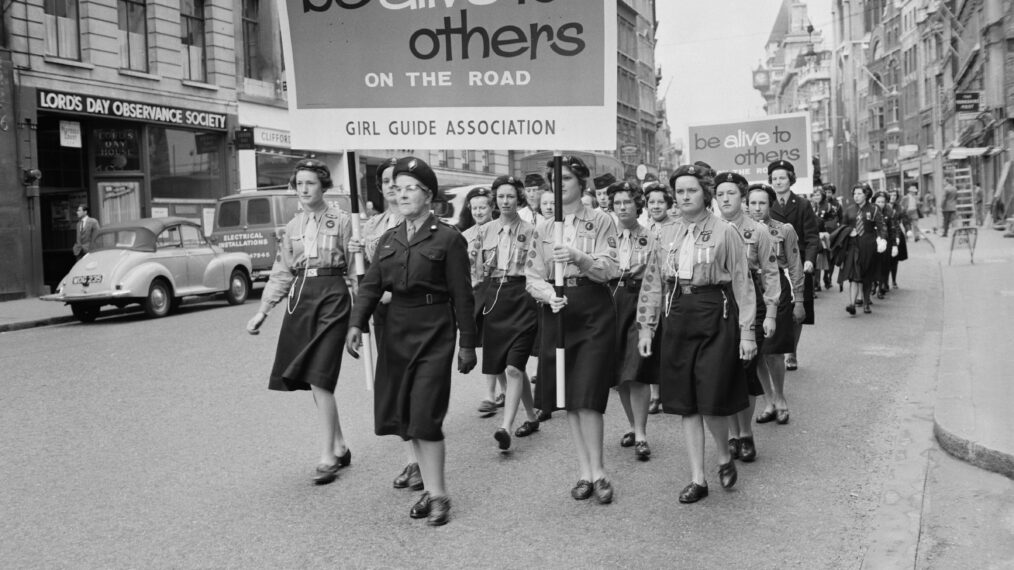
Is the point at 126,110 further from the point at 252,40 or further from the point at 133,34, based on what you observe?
the point at 252,40

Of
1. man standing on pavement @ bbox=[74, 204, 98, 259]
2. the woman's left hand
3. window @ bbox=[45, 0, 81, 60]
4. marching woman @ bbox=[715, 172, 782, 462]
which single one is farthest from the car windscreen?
the woman's left hand

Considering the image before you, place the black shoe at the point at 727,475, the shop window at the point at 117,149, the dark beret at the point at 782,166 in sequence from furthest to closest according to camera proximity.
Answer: the shop window at the point at 117,149, the dark beret at the point at 782,166, the black shoe at the point at 727,475

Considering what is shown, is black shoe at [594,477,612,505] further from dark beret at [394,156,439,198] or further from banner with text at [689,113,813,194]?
banner with text at [689,113,813,194]

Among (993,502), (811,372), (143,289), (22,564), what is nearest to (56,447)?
(22,564)

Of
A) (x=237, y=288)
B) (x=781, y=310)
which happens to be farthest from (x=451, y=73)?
(x=237, y=288)

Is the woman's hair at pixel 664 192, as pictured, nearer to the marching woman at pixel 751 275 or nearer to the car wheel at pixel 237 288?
the marching woman at pixel 751 275

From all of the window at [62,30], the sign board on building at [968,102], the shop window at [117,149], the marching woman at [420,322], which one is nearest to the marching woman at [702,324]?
the marching woman at [420,322]

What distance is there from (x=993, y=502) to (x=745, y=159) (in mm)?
13118

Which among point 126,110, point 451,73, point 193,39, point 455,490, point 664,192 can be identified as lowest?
point 455,490

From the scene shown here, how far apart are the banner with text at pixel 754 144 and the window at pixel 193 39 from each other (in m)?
14.5

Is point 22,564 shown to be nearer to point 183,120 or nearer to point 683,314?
point 683,314

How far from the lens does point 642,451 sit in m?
6.38

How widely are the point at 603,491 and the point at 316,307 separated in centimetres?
206

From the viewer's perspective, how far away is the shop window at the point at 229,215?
20.9 m
